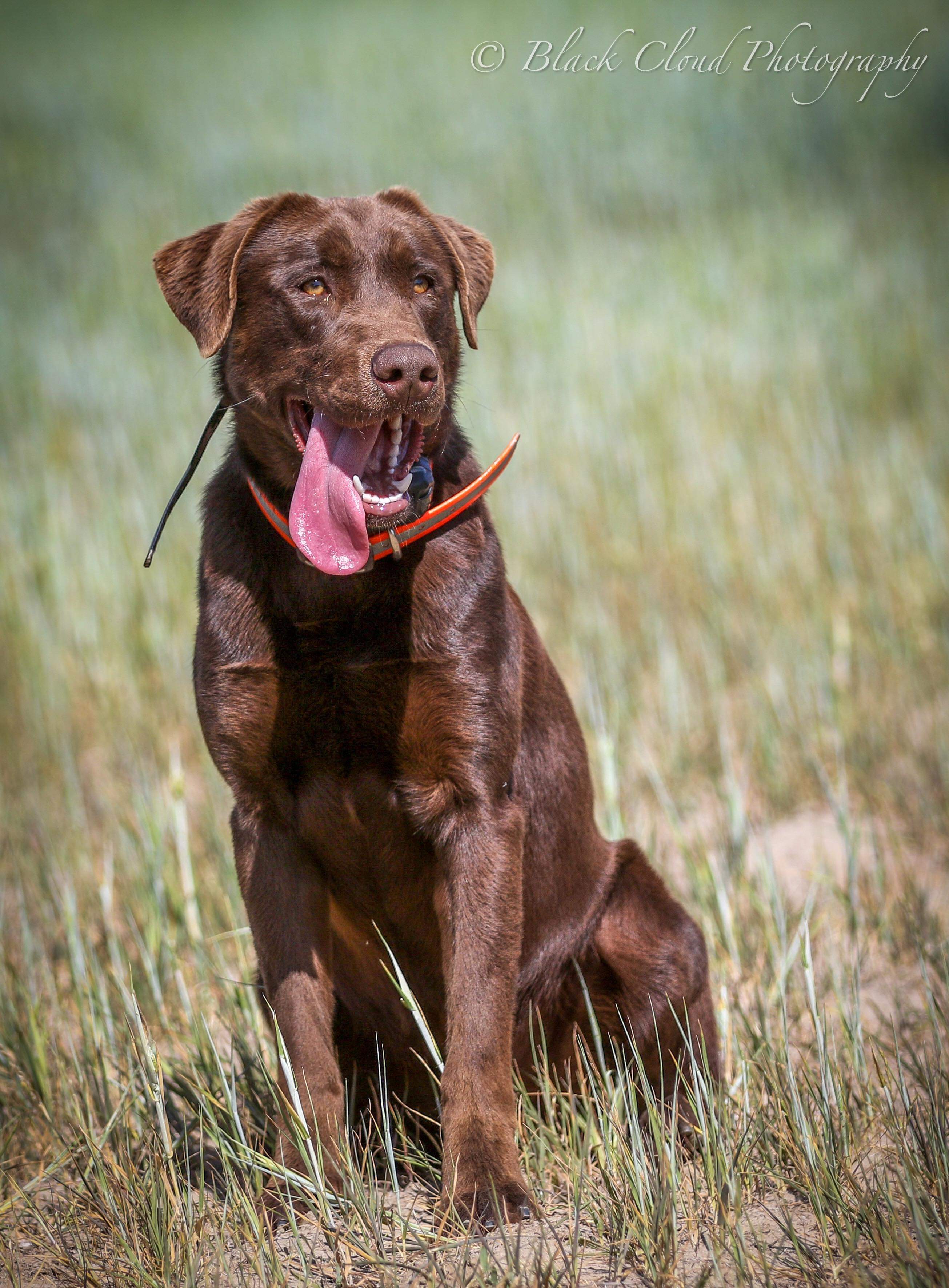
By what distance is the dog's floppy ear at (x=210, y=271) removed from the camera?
2.15m

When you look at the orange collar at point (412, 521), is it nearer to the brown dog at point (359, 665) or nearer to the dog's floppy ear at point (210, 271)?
the brown dog at point (359, 665)

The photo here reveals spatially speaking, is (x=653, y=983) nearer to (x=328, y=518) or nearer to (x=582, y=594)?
(x=328, y=518)

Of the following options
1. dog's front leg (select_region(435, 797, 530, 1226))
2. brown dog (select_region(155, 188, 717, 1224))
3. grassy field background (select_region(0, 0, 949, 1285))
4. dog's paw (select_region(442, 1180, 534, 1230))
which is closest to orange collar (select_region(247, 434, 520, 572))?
brown dog (select_region(155, 188, 717, 1224))

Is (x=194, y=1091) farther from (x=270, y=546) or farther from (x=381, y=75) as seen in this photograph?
(x=381, y=75)

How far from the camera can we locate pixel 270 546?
84.6 inches

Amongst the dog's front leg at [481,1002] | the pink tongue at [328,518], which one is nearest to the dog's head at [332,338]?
the pink tongue at [328,518]

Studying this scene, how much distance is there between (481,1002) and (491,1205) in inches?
12.1

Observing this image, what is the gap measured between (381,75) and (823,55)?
3.78 metres

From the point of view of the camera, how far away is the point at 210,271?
7.14 feet

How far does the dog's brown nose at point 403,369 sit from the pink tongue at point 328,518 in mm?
171

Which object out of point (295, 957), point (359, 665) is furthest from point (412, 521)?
point (295, 957)

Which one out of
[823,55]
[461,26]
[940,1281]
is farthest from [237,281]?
[461,26]

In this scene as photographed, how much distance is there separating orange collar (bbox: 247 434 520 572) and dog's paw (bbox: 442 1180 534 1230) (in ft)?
3.35

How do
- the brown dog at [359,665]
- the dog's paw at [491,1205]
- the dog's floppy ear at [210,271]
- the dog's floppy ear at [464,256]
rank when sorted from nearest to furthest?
the dog's paw at [491,1205] → the brown dog at [359,665] → the dog's floppy ear at [210,271] → the dog's floppy ear at [464,256]
